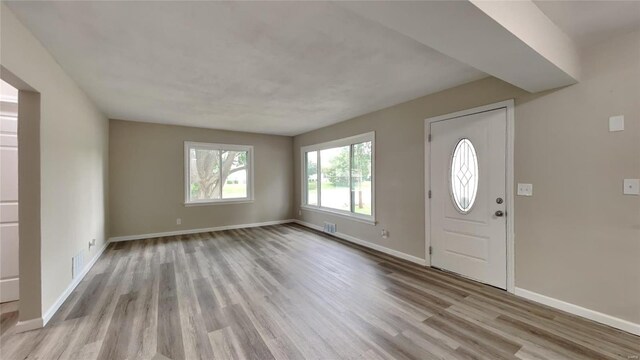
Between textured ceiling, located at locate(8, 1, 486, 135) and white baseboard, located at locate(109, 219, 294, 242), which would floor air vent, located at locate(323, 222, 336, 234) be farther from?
textured ceiling, located at locate(8, 1, 486, 135)

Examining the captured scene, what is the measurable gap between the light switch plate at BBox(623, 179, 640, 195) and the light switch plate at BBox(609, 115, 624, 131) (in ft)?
1.41

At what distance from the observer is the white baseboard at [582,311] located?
6.68ft

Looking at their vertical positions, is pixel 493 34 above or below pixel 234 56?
below

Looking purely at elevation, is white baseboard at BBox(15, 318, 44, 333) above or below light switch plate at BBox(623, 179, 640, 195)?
below

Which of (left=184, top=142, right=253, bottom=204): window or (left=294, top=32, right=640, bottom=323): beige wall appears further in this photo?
(left=184, top=142, right=253, bottom=204): window

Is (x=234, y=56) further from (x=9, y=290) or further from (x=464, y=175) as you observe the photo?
(x=9, y=290)

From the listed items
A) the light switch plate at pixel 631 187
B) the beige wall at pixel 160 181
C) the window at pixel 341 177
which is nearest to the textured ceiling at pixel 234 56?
the window at pixel 341 177

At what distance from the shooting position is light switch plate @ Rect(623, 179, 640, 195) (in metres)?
2.01

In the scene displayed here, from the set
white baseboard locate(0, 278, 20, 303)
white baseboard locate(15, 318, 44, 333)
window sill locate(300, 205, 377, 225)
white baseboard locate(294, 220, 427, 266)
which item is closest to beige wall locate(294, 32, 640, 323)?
white baseboard locate(294, 220, 427, 266)

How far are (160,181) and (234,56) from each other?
4.07 m

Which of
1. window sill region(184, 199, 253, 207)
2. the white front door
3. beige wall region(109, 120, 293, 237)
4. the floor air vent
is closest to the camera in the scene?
the white front door

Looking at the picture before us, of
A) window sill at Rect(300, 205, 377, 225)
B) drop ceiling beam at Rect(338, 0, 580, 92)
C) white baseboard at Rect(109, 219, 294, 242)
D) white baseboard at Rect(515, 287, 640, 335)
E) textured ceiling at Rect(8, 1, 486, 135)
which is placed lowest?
white baseboard at Rect(515, 287, 640, 335)

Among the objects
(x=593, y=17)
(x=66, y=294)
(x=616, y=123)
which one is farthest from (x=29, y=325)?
(x=616, y=123)

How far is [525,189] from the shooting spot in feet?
8.62
